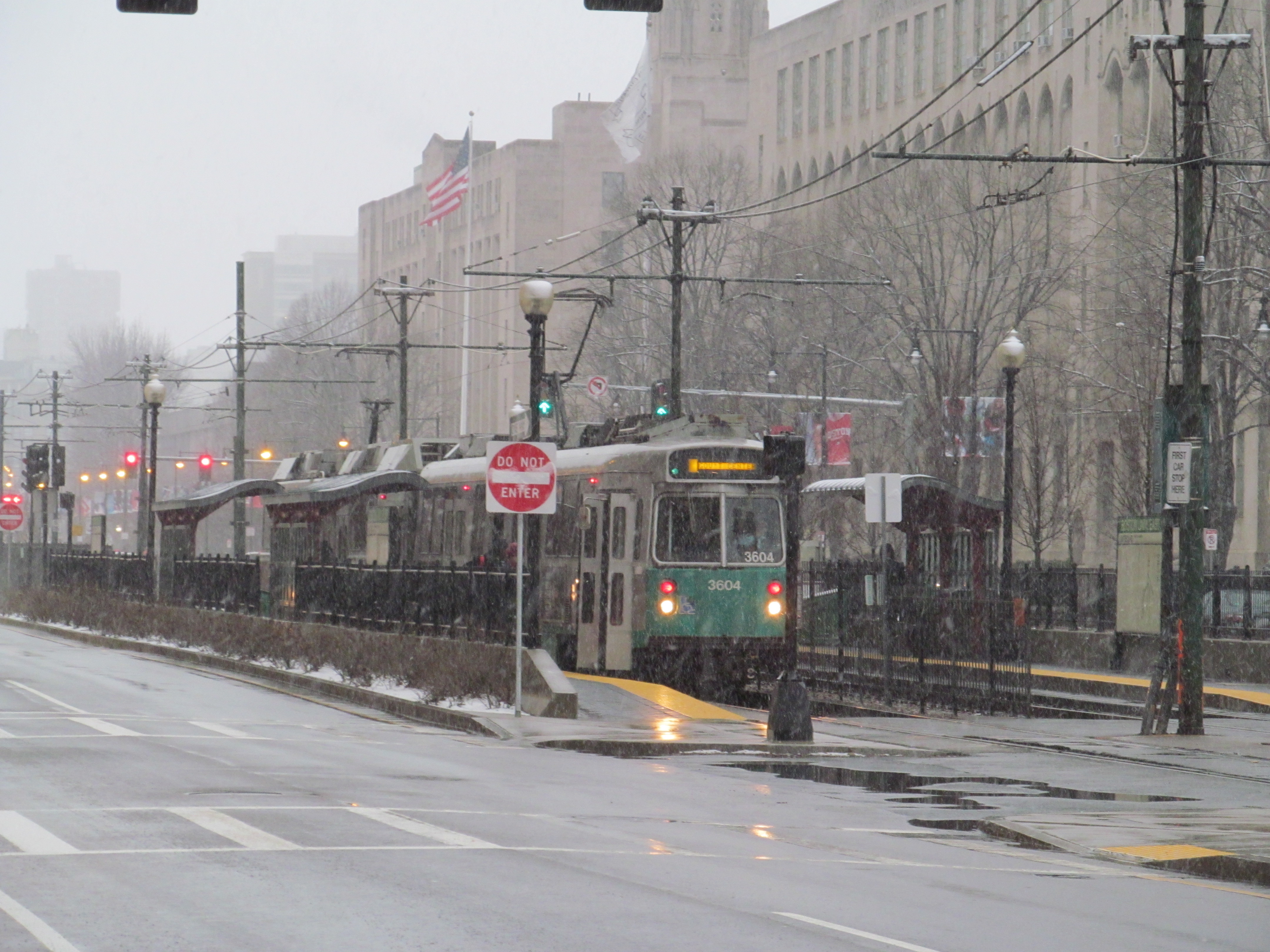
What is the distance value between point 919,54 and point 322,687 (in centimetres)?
6441

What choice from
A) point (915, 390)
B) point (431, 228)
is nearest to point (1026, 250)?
point (915, 390)

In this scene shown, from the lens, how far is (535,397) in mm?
23688

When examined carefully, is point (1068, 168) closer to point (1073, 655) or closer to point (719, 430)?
point (1073, 655)

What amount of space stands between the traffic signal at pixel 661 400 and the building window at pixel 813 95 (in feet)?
188

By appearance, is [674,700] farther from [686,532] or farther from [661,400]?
[661,400]

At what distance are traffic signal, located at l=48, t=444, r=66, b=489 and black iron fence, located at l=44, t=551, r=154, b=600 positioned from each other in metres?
1.97

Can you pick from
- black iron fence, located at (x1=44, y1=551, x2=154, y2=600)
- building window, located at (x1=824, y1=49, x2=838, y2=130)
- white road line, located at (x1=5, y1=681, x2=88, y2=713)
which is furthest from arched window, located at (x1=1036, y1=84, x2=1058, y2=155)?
white road line, located at (x1=5, y1=681, x2=88, y2=713)

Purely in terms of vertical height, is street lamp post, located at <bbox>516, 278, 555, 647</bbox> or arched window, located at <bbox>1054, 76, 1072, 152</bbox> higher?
arched window, located at <bbox>1054, 76, 1072, 152</bbox>

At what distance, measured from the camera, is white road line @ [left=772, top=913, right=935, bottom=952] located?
336 inches

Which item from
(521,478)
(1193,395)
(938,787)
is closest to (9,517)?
(521,478)

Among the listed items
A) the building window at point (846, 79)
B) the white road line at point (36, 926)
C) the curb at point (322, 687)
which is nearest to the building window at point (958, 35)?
the building window at point (846, 79)

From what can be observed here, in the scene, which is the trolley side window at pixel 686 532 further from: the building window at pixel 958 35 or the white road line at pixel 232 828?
the building window at pixel 958 35

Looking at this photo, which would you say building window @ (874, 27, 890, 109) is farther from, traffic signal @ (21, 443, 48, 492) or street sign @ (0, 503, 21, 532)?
street sign @ (0, 503, 21, 532)

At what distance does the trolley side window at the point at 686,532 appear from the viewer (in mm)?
26875
